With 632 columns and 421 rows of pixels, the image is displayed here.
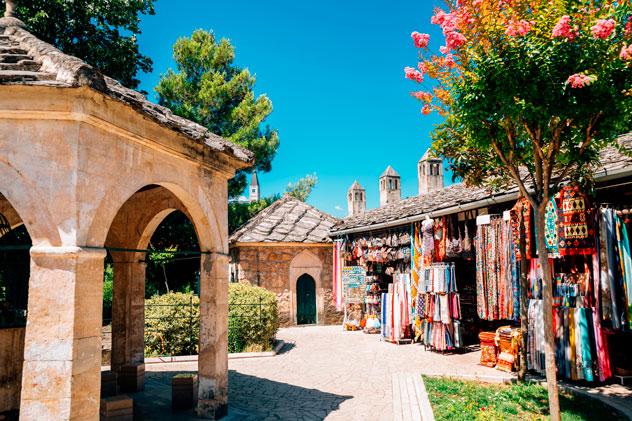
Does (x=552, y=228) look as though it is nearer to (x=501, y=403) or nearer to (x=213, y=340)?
(x=501, y=403)

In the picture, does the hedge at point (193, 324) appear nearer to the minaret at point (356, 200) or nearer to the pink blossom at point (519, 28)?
the pink blossom at point (519, 28)

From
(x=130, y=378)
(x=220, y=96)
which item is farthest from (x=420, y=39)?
(x=220, y=96)

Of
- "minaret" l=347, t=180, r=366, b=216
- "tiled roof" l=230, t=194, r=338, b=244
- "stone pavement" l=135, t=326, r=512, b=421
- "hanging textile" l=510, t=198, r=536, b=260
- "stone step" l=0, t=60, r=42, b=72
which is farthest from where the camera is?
"minaret" l=347, t=180, r=366, b=216

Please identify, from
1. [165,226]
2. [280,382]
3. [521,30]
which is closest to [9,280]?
[280,382]

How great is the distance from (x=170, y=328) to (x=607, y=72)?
1035 cm

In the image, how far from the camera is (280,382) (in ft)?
28.0

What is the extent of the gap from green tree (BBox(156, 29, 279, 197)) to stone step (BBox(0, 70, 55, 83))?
18.9 metres

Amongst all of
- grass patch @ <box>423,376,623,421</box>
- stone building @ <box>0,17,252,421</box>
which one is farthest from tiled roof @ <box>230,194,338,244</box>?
stone building @ <box>0,17,252,421</box>

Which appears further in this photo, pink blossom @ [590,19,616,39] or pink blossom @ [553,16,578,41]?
pink blossom @ [553,16,578,41]

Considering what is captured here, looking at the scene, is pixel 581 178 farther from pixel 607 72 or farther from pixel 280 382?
pixel 280 382

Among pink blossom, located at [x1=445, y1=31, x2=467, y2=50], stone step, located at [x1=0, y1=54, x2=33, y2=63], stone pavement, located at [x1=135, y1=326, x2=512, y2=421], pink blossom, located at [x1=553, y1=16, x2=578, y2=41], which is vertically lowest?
stone pavement, located at [x1=135, y1=326, x2=512, y2=421]

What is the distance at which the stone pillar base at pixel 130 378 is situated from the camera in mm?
7512

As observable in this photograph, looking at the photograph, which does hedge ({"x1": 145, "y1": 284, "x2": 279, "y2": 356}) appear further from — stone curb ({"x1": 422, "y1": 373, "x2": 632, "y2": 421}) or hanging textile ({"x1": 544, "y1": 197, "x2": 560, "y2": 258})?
hanging textile ({"x1": 544, "y1": 197, "x2": 560, "y2": 258})

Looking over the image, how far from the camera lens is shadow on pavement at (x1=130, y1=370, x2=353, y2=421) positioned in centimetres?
628
